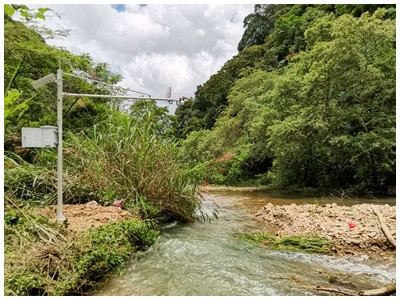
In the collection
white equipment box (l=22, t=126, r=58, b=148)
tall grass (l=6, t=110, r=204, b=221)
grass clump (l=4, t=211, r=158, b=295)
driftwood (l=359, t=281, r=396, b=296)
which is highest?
white equipment box (l=22, t=126, r=58, b=148)

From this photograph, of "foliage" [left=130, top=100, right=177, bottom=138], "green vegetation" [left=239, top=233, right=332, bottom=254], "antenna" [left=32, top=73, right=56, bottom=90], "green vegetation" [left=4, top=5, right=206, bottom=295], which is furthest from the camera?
"foliage" [left=130, top=100, right=177, bottom=138]

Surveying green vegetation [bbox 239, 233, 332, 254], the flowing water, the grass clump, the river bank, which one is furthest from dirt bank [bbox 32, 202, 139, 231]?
green vegetation [bbox 239, 233, 332, 254]

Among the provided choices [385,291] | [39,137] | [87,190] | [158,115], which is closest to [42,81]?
[39,137]

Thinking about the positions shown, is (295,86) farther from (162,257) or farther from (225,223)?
(162,257)

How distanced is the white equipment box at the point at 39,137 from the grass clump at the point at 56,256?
81 cm

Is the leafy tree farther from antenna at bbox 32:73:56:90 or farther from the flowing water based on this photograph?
antenna at bbox 32:73:56:90

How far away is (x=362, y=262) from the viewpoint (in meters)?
3.80

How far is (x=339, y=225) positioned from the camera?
5.03 meters

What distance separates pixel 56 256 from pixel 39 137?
1463mm

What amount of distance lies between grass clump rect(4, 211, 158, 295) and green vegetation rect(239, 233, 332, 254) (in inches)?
87.3

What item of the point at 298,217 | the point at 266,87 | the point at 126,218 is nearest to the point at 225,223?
the point at 298,217

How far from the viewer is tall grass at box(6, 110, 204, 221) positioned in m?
4.94

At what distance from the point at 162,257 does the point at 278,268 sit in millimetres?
1515

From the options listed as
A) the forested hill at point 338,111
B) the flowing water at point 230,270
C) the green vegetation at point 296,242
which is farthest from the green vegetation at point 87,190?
the forested hill at point 338,111
